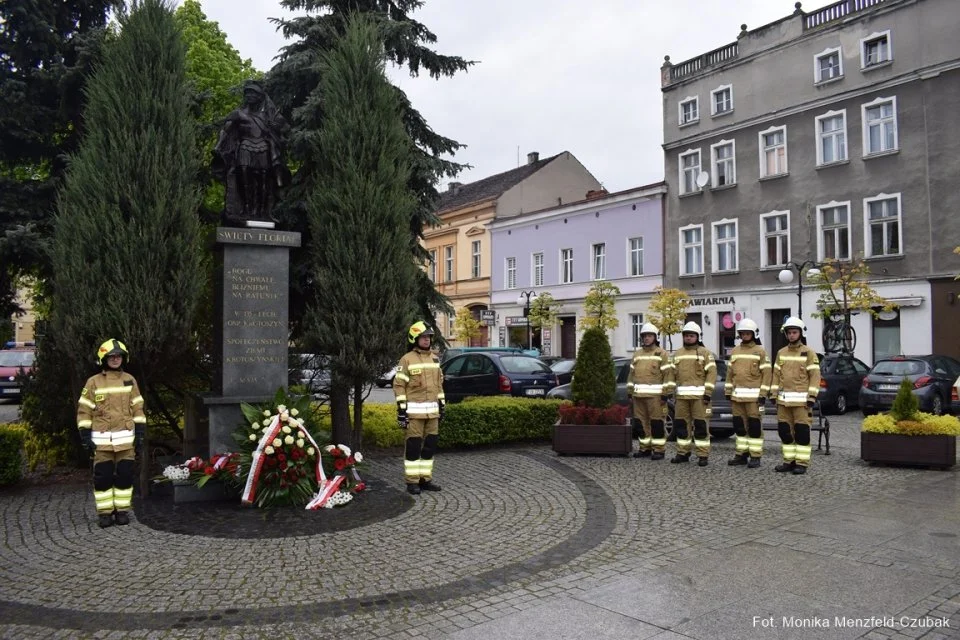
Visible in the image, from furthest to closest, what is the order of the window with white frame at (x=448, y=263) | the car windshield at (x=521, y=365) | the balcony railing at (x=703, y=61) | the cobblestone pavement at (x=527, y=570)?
the window with white frame at (x=448, y=263)
the balcony railing at (x=703, y=61)
the car windshield at (x=521, y=365)
the cobblestone pavement at (x=527, y=570)

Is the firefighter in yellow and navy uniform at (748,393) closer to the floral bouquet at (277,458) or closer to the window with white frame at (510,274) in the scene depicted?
the floral bouquet at (277,458)

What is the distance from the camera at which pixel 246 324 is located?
8.48 m

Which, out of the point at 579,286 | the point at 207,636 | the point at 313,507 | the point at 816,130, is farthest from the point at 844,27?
the point at 207,636

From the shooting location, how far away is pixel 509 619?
455 cm

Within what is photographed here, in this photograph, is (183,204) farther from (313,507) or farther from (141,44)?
(313,507)

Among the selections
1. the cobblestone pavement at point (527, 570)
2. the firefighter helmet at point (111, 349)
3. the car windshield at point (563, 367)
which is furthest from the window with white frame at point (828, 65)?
the firefighter helmet at point (111, 349)

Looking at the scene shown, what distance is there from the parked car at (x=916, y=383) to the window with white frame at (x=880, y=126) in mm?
11301

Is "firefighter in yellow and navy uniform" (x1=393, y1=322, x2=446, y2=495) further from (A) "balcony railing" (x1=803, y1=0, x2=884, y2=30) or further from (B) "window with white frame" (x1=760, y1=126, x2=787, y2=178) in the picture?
(A) "balcony railing" (x1=803, y1=0, x2=884, y2=30)

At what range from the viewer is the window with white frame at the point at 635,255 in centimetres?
3444

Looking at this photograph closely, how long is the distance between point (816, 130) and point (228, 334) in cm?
2578

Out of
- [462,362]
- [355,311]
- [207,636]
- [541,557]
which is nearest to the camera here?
[207,636]

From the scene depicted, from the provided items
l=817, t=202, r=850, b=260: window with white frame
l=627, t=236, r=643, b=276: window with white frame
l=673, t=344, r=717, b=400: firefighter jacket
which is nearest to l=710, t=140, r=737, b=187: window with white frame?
l=817, t=202, r=850, b=260: window with white frame

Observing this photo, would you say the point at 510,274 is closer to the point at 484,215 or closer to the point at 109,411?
the point at 484,215

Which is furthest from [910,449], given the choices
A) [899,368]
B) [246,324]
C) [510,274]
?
[510,274]
